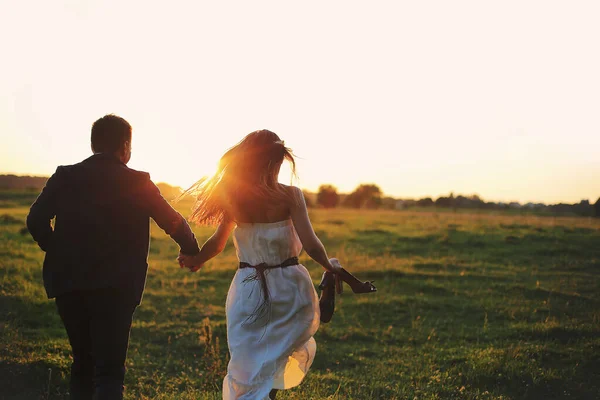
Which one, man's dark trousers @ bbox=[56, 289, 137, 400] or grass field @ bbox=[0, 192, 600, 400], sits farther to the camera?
grass field @ bbox=[0, 192, 600, 400]

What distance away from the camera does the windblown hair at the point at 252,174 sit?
3.94 m

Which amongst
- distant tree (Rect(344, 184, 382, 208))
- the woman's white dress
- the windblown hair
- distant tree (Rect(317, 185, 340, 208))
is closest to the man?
the windblown hair

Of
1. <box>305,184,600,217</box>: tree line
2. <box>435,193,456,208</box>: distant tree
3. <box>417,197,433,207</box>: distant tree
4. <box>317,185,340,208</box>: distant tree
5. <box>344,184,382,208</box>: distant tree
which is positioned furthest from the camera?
<box>317,185,340,208</box>: distant tree

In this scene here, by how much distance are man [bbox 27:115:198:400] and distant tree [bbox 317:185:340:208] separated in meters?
85.7

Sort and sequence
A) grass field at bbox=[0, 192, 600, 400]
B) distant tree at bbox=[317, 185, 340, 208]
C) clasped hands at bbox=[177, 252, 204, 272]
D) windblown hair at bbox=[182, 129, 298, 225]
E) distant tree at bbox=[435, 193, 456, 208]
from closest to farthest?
windblown hair at bbox=[182, 129, 298, 225] → clasped hands at bbox=[177, 252, 204, 272] → grass field at bbox=[0, 192, 600, 400] → distant tree at bbox=[435, 193, 456, 208] → distant tree at bbox=[317, 185, 340, 208]

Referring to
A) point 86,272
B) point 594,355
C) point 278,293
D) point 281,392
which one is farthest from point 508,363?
point 86,272

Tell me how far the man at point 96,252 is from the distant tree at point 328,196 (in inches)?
3373

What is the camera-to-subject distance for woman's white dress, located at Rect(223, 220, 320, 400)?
3.96 meters

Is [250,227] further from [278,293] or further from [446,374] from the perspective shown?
[446,374]

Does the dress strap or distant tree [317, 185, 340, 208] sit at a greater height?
distant tree [317, 185, 340, 208]

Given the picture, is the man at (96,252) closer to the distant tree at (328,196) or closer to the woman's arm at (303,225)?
the woman's arm at (303,225)

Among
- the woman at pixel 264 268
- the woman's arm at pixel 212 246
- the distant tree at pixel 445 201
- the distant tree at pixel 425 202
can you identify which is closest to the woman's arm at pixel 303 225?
the woman at pixel 264 268

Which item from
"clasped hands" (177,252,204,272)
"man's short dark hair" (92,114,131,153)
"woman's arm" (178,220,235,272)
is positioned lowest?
"clasped hands" (177,252,204,272)

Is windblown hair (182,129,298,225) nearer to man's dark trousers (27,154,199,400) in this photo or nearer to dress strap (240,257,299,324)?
dress strap (240,257,299,324)
